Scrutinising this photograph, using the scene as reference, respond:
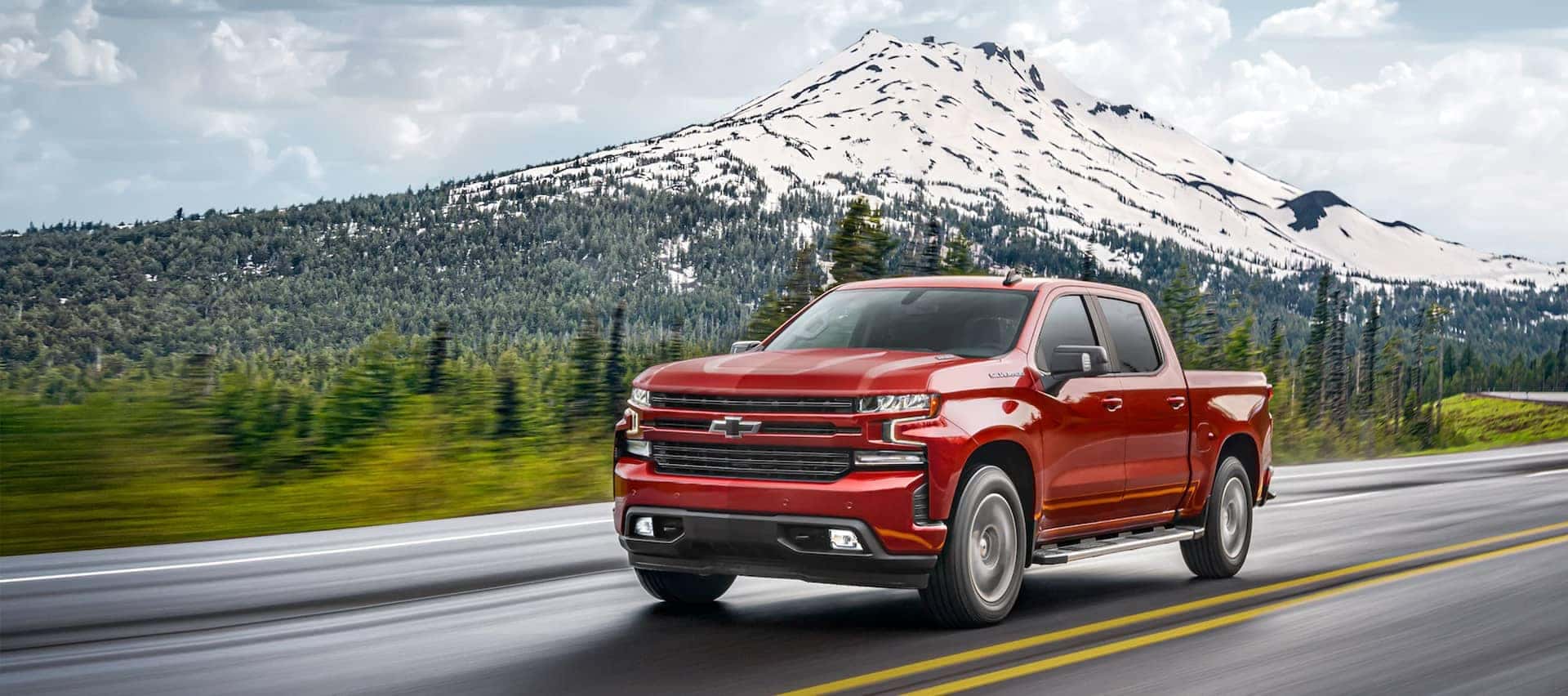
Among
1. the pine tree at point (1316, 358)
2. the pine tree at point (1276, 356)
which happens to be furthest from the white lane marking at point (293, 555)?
the pine tree at point (1316, 358)

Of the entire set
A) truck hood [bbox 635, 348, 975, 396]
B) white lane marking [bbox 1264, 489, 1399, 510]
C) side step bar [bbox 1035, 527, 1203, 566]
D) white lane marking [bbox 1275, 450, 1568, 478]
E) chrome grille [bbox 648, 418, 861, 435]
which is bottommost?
white lane marking [bbox 1275, 450, 1568, 478]

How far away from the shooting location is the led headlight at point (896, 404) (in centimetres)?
736

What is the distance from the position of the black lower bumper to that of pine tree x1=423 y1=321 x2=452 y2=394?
11.9m

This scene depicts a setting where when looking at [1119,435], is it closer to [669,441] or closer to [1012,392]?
[1012,392]

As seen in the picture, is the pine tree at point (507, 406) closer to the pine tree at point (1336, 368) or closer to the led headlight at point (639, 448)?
the led headlight at point (639, 448)

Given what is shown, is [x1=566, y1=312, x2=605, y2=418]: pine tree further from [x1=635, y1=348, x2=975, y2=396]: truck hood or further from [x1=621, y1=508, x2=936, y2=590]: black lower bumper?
[x1=621, y1=508, x2=936, y2=590]: black lower bumper

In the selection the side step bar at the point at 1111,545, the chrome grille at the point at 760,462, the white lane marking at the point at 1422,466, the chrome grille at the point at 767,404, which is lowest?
the white lane marking at the point at 1422,466

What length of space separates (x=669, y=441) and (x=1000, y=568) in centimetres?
187

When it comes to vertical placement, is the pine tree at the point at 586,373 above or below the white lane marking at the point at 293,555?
above

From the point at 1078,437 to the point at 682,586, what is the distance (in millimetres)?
2414

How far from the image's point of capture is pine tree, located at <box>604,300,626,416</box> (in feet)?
73.9

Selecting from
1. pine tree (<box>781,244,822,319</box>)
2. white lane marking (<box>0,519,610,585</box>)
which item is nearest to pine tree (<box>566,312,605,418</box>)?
pine tree (<box>781,244,822,319</box>)

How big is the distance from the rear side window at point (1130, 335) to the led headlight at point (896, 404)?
242cm

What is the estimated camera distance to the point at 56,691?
20.0ft
